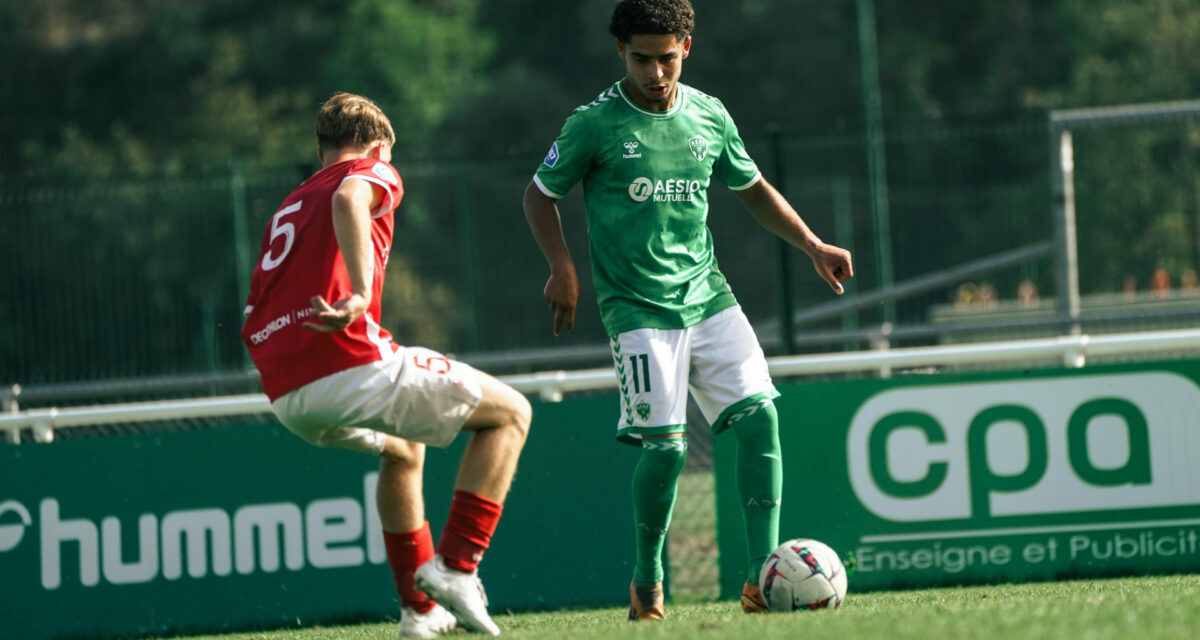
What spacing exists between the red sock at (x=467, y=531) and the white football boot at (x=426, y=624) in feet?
1.01

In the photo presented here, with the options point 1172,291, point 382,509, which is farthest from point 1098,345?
point 1172,291

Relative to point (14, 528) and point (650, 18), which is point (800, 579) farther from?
point (14, 528)

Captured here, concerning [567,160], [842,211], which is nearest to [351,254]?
[567,160]

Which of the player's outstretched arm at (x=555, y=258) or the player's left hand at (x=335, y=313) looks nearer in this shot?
the player's left hand at (x=335, y=313)

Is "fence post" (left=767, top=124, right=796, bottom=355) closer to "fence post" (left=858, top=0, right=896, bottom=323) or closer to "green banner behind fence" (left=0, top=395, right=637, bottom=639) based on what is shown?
"green banner behind fence" (left=0, top=395, right=637, bottom=639)

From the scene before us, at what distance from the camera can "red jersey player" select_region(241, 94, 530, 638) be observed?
468 centimetres

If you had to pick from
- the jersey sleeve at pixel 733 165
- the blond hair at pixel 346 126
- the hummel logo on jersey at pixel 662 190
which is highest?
the blond hair at pixel 346 126

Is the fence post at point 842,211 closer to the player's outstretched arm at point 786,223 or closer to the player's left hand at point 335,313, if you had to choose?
the player's outstretched arm at point 786,223

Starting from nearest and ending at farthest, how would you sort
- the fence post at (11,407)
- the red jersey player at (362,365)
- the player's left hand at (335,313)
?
the player's left hand at (335,313) < the red jersey player at (362,365) < the fence post at (11,407)

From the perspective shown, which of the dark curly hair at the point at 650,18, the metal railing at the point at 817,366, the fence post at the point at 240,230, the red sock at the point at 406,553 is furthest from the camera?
the fence post at the point at 240,230

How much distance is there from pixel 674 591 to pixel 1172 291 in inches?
305

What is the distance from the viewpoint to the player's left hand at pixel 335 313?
176 inches

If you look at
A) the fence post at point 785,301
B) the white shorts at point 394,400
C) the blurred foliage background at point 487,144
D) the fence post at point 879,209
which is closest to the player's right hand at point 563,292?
the white shorts at point 394,400

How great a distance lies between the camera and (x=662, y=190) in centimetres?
530
